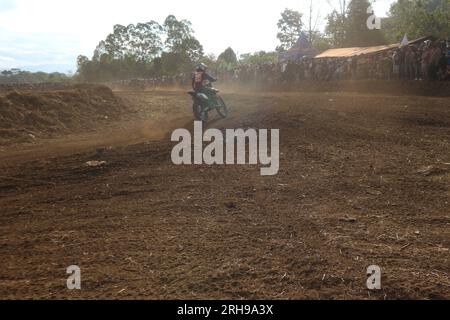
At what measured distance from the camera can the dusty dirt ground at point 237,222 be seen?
3354 millimetres

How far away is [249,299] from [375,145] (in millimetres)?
5380

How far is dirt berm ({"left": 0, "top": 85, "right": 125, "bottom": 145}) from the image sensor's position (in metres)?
11.9

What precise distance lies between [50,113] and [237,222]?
36.2 feet

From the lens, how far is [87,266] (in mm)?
3699

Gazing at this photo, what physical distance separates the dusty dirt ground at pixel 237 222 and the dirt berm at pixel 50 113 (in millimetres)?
3722

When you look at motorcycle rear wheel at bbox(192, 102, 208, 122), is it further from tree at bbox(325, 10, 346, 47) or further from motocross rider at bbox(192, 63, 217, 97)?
tree at bbox(325, 10, 346, 47)

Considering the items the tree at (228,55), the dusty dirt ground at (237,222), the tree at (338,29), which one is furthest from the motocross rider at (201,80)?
the tree at (228,55)

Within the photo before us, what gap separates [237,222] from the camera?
458 centimetres

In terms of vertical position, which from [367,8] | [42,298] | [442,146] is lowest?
[42,298]

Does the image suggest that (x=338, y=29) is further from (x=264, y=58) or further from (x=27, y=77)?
(x=27, y=77)

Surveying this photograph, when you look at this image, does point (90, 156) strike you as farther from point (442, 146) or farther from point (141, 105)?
point (141, 105)

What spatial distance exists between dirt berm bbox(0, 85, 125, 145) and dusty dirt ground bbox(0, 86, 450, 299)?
3.72 metres

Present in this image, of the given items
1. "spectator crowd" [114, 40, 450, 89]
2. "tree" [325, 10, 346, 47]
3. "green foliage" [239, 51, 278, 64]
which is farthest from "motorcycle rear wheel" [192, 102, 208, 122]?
"tree" [325, 10, 346, 47]
